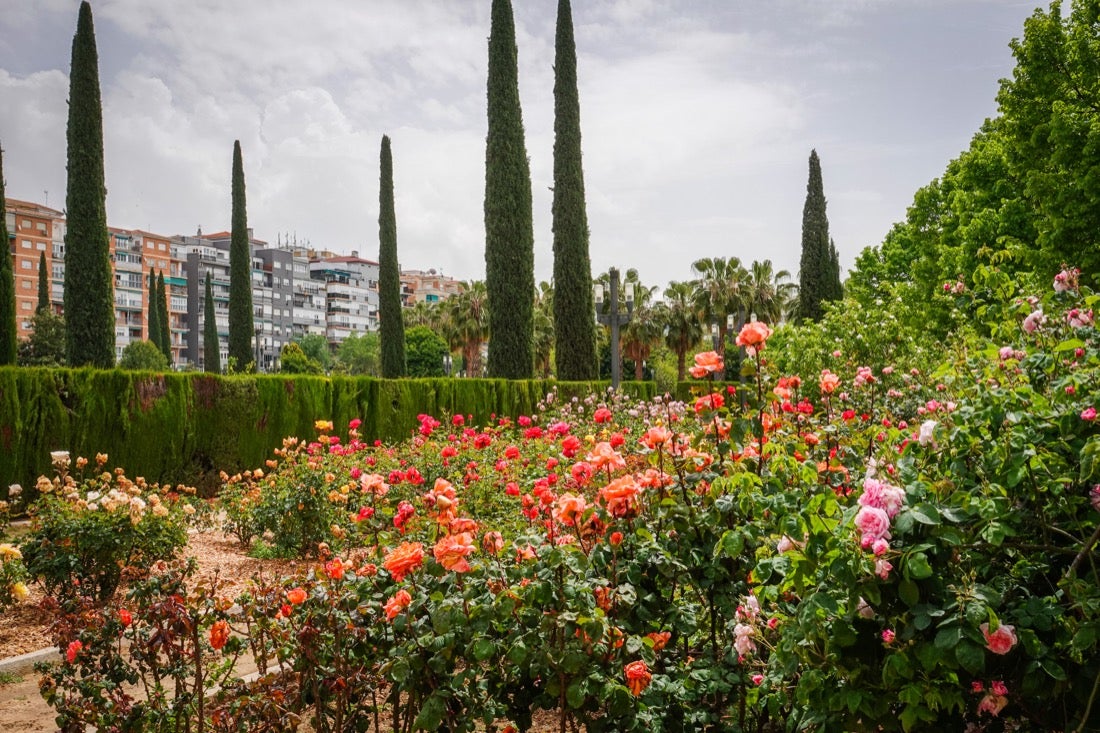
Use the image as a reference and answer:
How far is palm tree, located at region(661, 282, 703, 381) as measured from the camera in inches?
1719

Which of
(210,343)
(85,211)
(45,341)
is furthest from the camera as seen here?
(210,343)

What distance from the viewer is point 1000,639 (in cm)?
165

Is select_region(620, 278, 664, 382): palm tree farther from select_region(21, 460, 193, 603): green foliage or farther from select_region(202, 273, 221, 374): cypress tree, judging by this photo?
select_region(21, 460, 193, 603): green foliage

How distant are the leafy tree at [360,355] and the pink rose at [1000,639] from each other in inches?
2971

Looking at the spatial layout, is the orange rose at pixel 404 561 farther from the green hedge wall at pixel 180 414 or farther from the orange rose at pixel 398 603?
the green hedge wall at pixel 180 414

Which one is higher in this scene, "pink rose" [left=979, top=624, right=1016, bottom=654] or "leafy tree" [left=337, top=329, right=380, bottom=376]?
"leafy tree" [left=337, top=329, right=380, bottom=376]

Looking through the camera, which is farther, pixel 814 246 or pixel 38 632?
pixel 814 246

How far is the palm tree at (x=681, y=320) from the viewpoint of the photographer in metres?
43.7

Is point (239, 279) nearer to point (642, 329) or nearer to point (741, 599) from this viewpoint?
point (642, 329)

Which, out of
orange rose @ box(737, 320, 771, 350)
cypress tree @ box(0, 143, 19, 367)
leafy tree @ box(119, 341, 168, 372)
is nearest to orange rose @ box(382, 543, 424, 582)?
orange rose @ box(737, 320, 771, 350)

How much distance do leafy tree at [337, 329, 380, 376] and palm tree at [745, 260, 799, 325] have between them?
1678 inches

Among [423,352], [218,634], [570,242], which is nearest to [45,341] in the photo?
[423,352]

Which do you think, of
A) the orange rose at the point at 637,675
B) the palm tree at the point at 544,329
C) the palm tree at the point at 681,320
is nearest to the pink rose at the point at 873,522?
the orange rose at the point at 637,675

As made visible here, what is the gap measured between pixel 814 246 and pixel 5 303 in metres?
29.4
